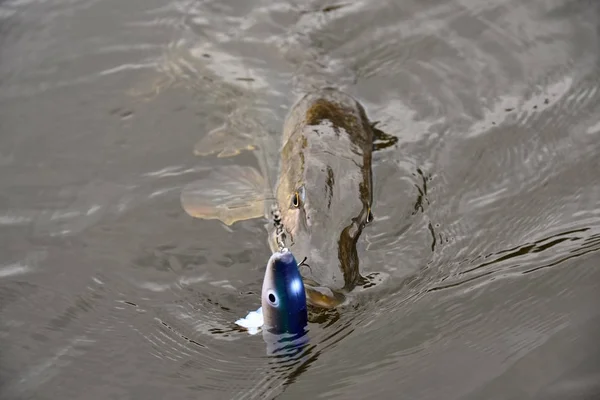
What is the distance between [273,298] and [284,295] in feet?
0.20

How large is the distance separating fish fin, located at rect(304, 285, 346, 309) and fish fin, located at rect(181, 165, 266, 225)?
1.03 metres

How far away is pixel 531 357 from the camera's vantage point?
11.1 ft

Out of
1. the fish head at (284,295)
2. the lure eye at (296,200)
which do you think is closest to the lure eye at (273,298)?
the fish head at (284,295)

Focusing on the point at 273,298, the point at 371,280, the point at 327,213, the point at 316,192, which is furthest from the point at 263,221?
the point at 273,298

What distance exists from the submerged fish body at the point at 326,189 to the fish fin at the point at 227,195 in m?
0.16

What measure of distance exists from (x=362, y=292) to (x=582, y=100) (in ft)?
8.60

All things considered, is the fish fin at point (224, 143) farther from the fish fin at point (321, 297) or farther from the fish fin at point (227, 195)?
the fish fin at point (321, 297)

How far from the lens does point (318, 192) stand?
12.9 ft

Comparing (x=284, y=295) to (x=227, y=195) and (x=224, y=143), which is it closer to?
(x=227, y=195)

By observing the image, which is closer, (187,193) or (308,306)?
(308,306)

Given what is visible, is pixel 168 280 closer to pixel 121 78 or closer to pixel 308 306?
pixel 308 306

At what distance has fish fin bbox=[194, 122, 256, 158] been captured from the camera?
485 centimetres

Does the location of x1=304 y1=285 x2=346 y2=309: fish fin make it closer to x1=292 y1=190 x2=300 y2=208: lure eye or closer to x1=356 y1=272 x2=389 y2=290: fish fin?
x1=356 y1=272 x2=389 y2=290: fish fin

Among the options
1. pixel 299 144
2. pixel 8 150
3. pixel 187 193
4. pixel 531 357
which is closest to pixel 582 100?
pixel 299 144
